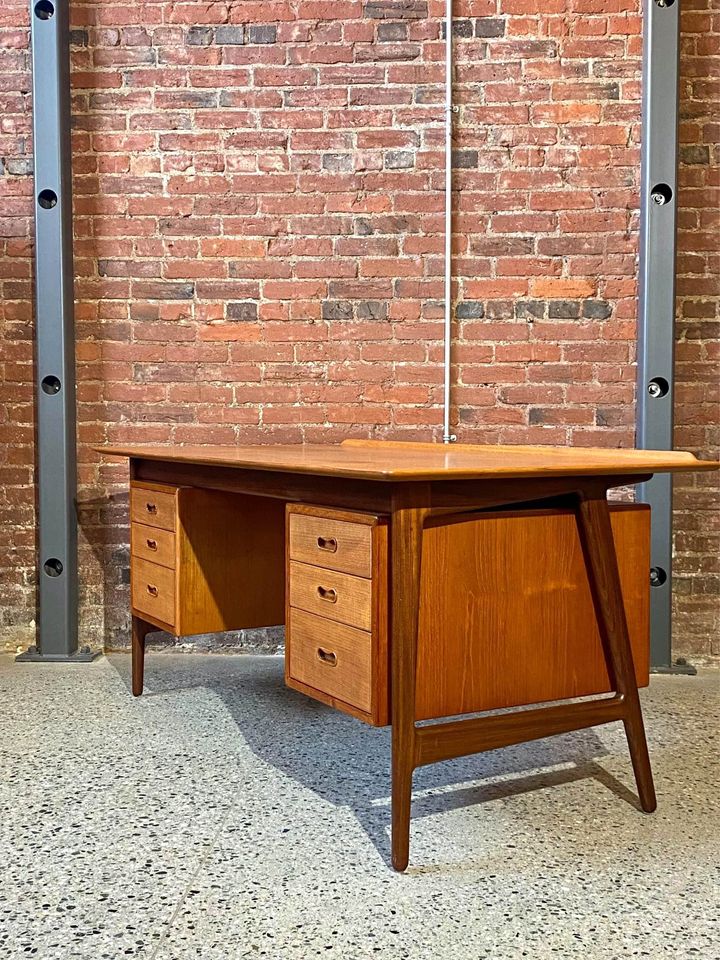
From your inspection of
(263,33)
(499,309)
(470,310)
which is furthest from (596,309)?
(263,33)

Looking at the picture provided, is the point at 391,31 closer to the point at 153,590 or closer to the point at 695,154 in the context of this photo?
the point at 695,154

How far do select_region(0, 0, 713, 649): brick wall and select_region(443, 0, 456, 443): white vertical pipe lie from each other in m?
0.03

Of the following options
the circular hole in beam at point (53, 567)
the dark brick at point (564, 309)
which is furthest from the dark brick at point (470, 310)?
the circular hole in beam at point (53, 567)

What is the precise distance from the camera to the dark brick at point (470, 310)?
329 cm

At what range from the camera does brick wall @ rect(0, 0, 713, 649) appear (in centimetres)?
324

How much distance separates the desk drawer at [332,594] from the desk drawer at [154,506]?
73 cm

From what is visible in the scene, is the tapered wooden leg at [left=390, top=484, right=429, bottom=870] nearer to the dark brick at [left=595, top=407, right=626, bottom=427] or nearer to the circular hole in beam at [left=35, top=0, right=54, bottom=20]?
the dark brick at [left=595, top=407, right=626, bottom=427]

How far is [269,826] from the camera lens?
1953mm

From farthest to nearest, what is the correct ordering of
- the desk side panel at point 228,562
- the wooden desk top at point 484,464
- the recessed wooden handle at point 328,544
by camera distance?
the desk side panel at point 228,562 < the recessed wooden handle at point 328,544 < the wooden desk top at point 484,464

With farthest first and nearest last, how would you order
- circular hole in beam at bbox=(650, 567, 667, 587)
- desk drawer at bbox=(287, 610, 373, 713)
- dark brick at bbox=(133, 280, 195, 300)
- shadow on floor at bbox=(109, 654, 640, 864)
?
dark brick at bbox=(133, 280, 195, 300)
circular hole in beam at bbox=(650, 567, 667, 587)
shadow on floor at bbox=(109, 654, 640, 864)
desk drawer at bbox=(287, 610, 373, 713)

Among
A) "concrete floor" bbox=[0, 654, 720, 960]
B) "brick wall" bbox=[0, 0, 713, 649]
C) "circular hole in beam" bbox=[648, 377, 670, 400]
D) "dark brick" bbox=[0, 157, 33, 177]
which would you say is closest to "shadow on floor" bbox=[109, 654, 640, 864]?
"concrete floor" bbox=[0, 654, 720, 960]

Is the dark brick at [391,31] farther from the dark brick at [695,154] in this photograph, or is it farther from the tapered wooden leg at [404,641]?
the tapered wooden leg at [404,641]

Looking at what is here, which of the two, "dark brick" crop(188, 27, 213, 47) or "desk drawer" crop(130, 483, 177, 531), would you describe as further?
"dark brick" crop(188, 27, 213, 47)

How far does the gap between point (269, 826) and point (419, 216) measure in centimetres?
221
